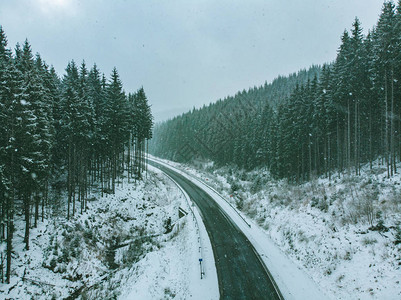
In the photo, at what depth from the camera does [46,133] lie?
1967 centimetres

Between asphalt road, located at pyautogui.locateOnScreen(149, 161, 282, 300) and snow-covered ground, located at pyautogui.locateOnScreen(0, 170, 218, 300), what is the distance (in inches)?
31.9

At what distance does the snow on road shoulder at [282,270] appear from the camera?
12.4m

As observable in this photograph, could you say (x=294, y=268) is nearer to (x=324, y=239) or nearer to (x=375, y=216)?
(x=324, y=239)

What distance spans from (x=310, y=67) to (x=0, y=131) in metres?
192

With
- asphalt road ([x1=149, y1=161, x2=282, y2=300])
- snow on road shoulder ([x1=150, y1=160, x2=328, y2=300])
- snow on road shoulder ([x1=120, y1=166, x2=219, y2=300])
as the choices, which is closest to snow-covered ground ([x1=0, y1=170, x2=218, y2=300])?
snow on road shoulder ([x1=120, y1=166, x2=219, y2=300])

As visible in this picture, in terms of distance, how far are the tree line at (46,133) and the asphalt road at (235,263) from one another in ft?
51.3

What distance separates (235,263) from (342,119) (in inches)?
1172

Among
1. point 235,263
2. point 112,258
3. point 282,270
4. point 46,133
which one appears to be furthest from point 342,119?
point 46,133

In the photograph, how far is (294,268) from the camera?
1492 cm

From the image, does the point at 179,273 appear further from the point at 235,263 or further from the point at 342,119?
the point at 342,119

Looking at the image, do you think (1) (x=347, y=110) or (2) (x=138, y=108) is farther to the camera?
(2) (x=138, y=108)

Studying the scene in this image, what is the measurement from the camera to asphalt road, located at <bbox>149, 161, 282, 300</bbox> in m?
13.1

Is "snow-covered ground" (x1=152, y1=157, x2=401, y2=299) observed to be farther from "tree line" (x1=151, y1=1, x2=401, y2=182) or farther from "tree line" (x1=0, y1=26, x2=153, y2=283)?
"tree line" (x1=0, y1=26, x2=153, y2=283)

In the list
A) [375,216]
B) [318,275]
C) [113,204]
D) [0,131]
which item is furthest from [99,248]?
[375,216]
